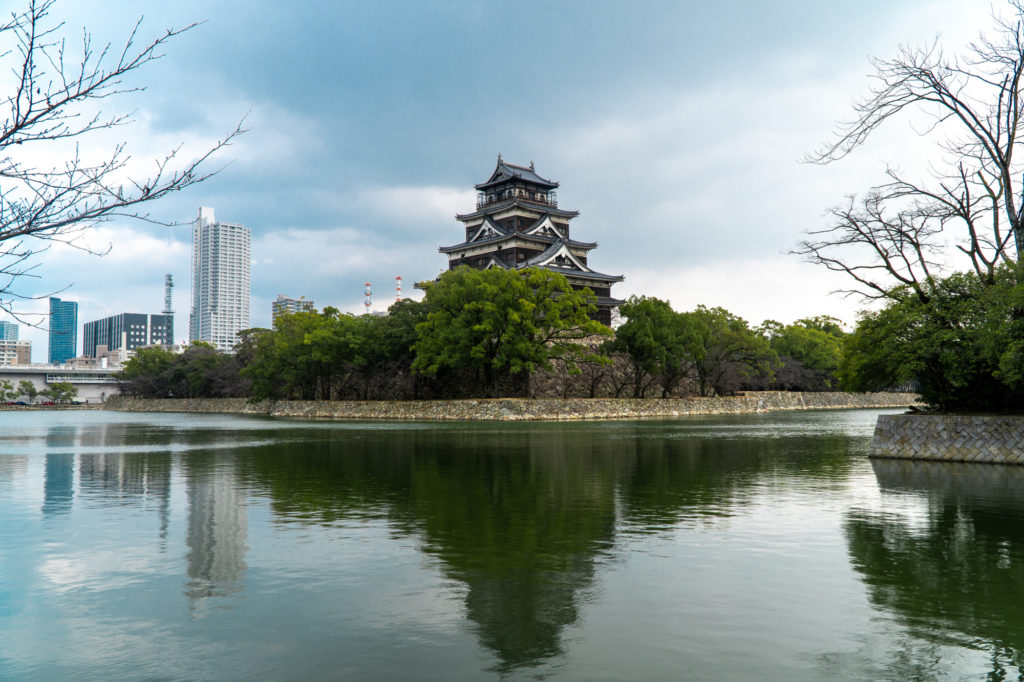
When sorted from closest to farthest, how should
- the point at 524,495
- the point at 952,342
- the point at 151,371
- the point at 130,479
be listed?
the point at 524,495 < the point at 130,479 < the point at 952,342 < the point at 151,371

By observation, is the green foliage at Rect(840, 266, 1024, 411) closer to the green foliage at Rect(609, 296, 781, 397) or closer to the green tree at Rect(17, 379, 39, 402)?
the green foliage at Rect(609, 296, 781, 397)

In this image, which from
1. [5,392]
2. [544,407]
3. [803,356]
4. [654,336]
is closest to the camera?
[544,407]

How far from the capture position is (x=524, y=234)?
63656mm

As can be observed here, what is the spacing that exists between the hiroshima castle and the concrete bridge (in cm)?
6117

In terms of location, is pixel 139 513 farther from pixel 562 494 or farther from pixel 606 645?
pixel 606 645

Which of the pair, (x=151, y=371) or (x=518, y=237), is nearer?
(x=518, y=237)

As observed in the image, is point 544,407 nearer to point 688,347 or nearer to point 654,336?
point 654,336

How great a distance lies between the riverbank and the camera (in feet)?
152

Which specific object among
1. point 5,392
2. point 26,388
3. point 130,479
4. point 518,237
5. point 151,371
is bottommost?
point 130,479

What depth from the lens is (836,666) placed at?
516 cm

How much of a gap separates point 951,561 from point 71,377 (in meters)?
130

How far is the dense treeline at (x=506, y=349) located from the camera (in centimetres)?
4559

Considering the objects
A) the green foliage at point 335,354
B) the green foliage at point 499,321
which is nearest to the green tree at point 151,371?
the green foliage at point 335,354

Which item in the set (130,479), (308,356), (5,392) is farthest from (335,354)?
(5,392)
